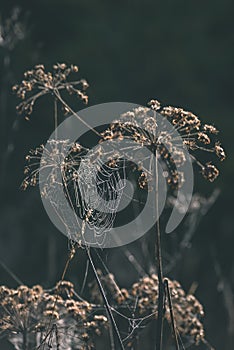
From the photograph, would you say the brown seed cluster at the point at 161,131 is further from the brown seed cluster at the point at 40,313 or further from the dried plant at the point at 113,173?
the brown seed cluster at the point at 40,313

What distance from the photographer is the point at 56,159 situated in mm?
2133

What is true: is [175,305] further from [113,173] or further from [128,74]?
[128,74]

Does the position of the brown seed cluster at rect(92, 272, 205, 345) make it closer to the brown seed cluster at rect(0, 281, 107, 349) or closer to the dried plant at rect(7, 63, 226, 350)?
the dried plant at rect(7, 63, 226, 350)

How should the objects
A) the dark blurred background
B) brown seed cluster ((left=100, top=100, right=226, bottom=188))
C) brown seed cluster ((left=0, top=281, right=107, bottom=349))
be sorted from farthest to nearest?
the dark blurred background, brown seed cluster ((left=0, top=281, right=107, bottom=349)), brown seed cluster ((left=100, top=100, right=226, bottom=188))

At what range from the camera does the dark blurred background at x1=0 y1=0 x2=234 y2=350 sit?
6.14 metres

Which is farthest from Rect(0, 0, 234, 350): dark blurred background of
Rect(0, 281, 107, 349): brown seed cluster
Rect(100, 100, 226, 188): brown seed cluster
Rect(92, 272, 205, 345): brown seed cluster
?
Rect(100, 100, 226, 188): brown seed cluster

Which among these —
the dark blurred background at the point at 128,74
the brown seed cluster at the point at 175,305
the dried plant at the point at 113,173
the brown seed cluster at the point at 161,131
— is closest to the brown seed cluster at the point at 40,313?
the dried plant at the point at 113,173

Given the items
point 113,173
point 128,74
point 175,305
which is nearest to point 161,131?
point 113,173

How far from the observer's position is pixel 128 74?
709 cm

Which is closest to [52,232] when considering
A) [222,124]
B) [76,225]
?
[222,124]

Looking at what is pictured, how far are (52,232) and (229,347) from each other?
2.25 m

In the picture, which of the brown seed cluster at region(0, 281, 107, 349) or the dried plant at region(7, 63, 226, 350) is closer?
the dried plant at region(7, 63, 226, 350)

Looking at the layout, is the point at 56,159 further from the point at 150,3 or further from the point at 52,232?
the point at 150,3

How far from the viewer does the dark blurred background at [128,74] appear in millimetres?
6145
